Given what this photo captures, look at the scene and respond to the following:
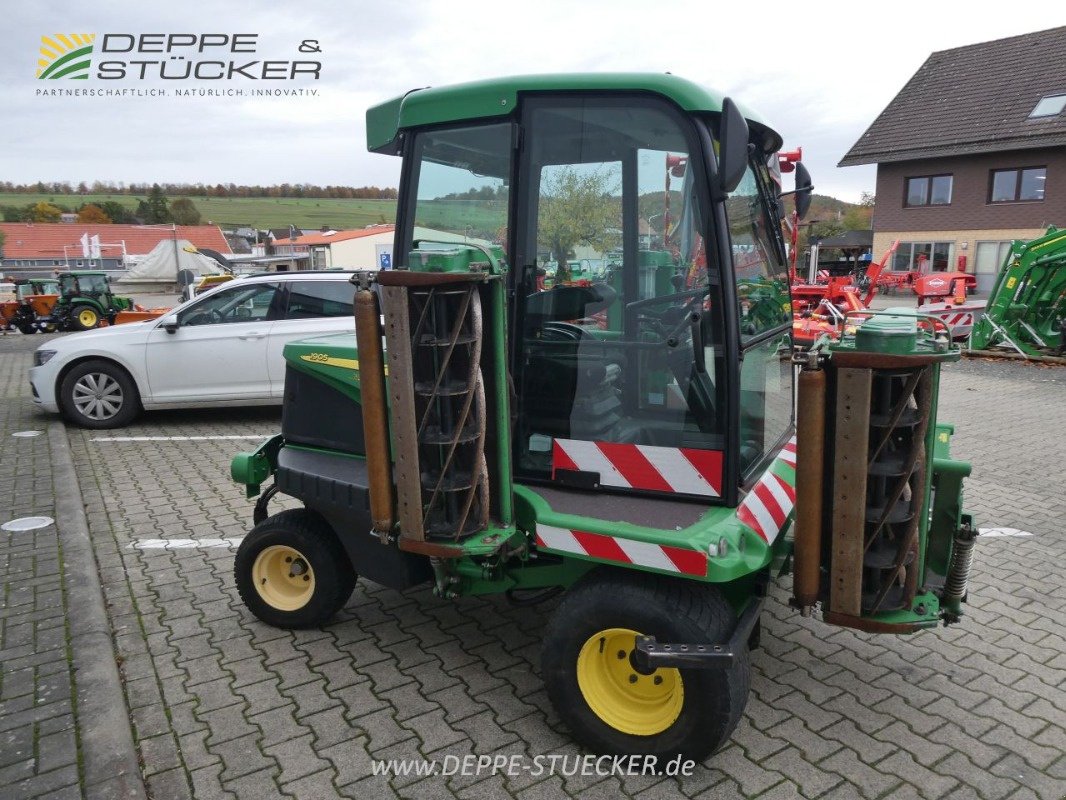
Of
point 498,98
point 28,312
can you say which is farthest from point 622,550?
point 28,312

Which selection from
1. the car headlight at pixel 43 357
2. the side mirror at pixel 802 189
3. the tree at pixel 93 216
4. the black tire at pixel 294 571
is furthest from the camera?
the tree at pixel 93 216

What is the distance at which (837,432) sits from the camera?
2537 mm

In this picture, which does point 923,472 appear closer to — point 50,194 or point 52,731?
point 52,731

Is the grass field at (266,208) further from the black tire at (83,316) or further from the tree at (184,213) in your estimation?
the black tire at (83,316)

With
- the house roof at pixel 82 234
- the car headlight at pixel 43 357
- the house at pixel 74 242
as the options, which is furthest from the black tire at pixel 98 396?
the house roof at pixel 82 234

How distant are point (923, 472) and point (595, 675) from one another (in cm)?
138

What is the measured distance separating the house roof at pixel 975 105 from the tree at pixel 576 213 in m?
26.8

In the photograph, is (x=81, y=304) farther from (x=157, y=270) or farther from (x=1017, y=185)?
(x=1017, y=185)

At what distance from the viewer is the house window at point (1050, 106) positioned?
79.0ft

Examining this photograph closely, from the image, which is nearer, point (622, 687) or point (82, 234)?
point (622, 687)

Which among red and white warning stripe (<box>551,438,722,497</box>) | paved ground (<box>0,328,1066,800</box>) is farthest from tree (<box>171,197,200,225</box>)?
red and white warning stripe (<box>551,438,722,497</box>)

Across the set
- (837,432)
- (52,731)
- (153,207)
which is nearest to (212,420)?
(52,731)

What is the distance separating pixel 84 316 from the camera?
2183cm

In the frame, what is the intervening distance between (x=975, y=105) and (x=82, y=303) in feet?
97.2
